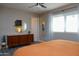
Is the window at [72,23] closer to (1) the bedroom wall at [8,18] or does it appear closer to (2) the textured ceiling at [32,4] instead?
(2) the textured ceiling at [32,4]

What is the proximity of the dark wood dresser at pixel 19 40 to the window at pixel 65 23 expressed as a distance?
1.37ft

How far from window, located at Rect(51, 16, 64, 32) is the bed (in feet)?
0.70

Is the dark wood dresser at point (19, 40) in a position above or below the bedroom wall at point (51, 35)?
below

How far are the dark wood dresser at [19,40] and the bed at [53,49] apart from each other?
0.32 ft

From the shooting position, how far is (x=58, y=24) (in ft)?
5.97

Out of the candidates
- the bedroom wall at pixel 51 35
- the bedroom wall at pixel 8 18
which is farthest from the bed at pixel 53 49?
the bedroom wall at pixel 8 18

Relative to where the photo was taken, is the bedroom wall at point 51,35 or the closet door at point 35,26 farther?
the closet door at point 35,26

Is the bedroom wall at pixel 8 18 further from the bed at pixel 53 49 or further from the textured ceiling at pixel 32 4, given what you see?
the bed at pixel 53 49

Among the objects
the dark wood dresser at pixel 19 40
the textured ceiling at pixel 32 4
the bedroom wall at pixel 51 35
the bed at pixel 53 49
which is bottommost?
the bed at pixel 53 49

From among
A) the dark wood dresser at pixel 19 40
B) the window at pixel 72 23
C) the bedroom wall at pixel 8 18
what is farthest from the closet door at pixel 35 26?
the window at pixel 72 23

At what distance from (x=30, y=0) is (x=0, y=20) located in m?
0.57

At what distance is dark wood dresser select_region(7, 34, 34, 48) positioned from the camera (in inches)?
69.2

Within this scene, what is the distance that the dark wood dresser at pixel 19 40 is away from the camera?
5.77 feet

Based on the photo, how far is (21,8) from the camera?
1.79 metres
